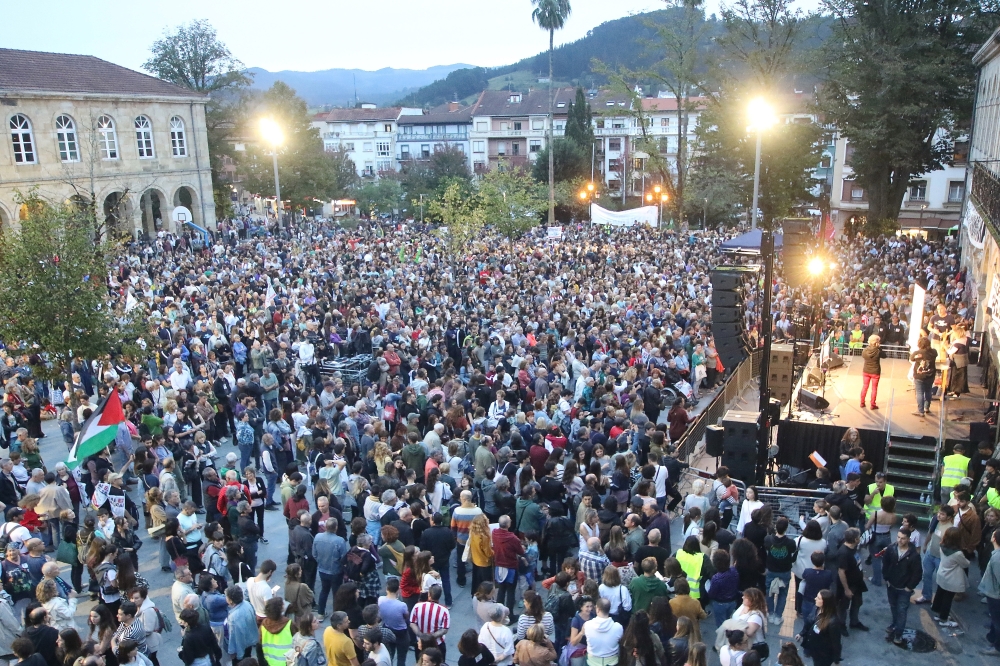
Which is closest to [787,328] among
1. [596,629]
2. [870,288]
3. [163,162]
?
[870,288]

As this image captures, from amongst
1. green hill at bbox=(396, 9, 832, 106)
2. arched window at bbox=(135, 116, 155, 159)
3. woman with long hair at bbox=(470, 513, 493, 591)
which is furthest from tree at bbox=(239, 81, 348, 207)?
green hill at bbox=(396, 9, 832, 106)

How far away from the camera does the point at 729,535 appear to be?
24.4 feet

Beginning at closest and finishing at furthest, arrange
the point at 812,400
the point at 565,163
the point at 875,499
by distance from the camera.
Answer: the point at 875,499, the point at 812,400, the point at 565,163

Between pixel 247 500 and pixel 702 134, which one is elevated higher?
pixel 702 134

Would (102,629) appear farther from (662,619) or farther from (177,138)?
(177,138)

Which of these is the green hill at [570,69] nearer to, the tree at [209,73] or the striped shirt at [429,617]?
the tree at [209,73]

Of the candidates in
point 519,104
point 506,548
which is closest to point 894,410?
point 506,548

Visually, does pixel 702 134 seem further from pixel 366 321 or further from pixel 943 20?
pixel 366 321

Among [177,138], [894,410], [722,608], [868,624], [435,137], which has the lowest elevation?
[868,624]

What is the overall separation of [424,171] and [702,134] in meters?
26.7

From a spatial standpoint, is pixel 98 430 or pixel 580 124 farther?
pixel 580 124

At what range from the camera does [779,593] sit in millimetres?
7941

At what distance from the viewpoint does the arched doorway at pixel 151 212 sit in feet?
133

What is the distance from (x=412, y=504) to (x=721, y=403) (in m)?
7.68
